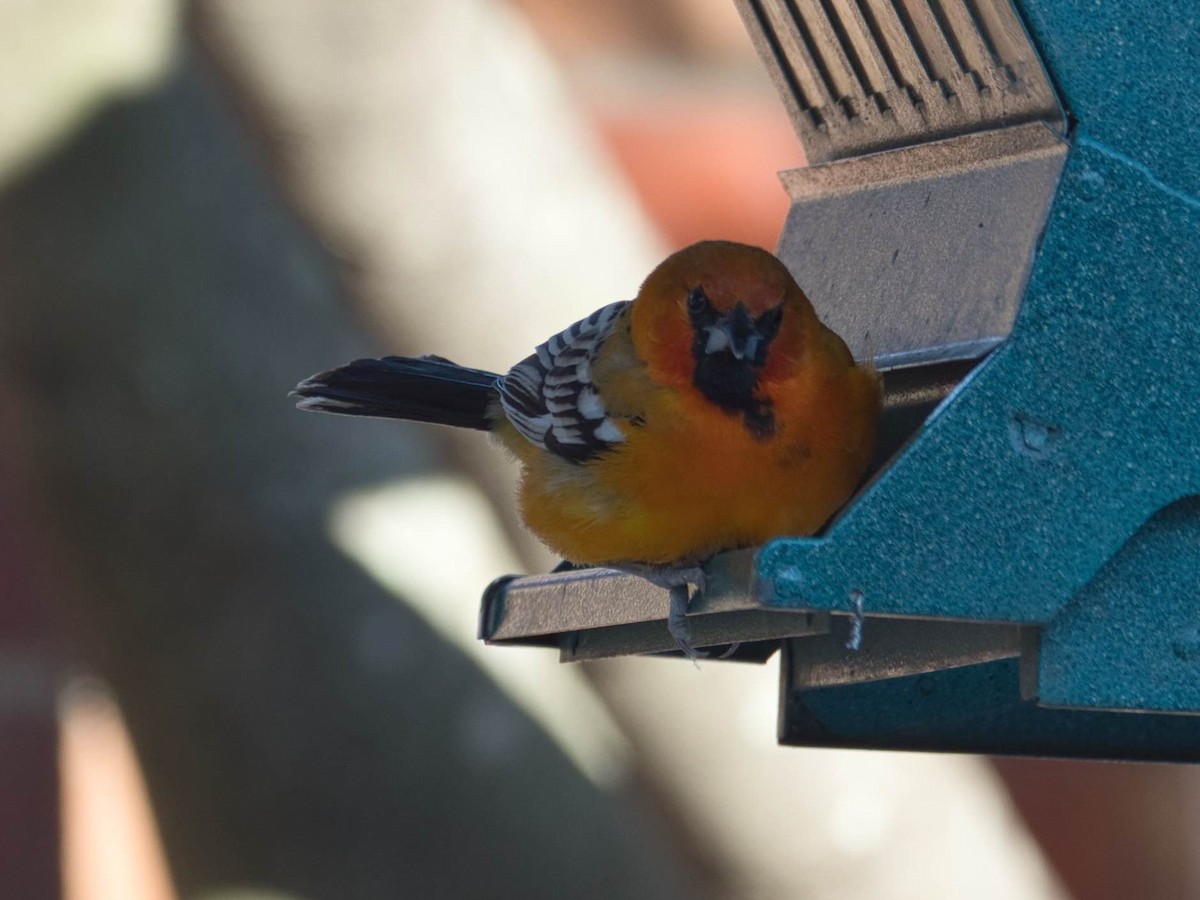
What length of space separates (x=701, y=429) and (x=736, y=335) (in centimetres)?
14

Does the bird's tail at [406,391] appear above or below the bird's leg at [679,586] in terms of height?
above

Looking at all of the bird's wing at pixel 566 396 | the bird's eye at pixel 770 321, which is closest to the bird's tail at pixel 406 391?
the bird's wing at pixel 566 396

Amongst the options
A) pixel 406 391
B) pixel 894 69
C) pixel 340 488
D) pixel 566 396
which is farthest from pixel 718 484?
pixel 340 488

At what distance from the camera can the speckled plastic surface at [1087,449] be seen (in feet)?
6.07

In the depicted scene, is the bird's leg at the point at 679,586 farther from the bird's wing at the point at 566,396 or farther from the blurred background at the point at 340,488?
the blurred background at the point at 340,488

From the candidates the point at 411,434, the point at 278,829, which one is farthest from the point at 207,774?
the point at 411,434

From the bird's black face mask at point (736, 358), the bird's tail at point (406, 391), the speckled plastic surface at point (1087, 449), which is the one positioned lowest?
the speckled plastic surface at point (1087, 449)

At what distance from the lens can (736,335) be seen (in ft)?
7.45

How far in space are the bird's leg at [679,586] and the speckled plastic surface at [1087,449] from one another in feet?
0.73

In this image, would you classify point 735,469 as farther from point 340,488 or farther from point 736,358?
point 340,488

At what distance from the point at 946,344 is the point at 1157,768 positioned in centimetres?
338

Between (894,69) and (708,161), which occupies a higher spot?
(894,69)

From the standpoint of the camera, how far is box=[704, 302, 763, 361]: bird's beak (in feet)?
7.38

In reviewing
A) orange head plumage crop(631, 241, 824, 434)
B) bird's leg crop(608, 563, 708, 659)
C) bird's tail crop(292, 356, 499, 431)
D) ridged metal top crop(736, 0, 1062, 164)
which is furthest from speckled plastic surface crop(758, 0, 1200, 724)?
bird's tail crop(292, 356, 499, 431)
